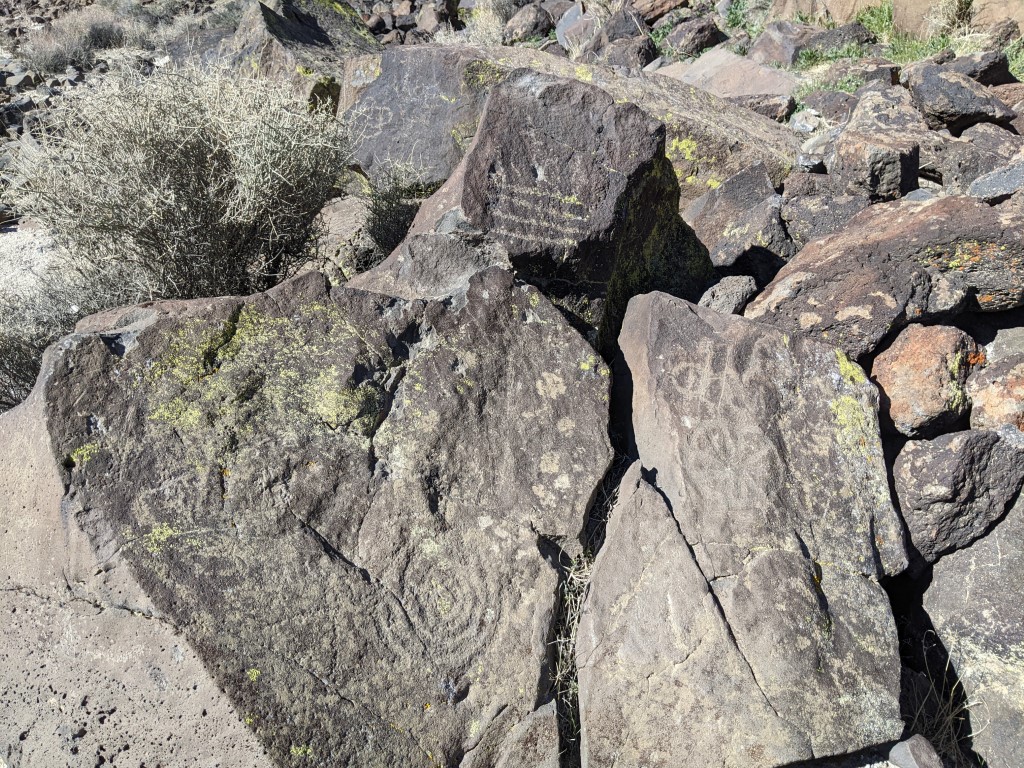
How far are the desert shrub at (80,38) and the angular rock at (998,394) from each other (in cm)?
1131

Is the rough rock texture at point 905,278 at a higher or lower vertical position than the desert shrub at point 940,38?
higher

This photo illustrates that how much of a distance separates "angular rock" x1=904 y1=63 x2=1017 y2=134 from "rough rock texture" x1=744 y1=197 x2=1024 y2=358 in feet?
7.62

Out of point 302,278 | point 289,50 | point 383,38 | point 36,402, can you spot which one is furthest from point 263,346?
point 383,38

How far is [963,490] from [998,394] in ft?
1.70

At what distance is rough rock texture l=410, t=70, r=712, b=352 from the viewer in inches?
126

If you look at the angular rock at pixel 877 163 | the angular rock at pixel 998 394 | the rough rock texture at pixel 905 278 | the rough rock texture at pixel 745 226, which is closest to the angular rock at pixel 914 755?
the angular rock at pixel 998 394

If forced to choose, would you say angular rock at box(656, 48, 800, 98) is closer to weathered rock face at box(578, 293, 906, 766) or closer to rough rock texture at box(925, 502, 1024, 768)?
weathered rock face at box(578, 293, 906, 766)

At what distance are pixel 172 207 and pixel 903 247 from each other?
133 inches

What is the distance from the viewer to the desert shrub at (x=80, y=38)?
10.9m

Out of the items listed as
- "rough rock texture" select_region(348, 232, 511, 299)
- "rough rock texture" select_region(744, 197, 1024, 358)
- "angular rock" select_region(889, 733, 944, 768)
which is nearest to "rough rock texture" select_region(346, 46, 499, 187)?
"rough rock texture" select_region(348, 232, 511, 299)

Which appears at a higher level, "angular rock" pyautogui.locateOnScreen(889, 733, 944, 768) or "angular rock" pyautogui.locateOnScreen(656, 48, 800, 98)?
"angular rock" pyautogui.locateOnScreen(656, 48, 800, 98)

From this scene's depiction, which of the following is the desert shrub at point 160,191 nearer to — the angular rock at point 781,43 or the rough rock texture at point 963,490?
the rough rock texture at point 963,490

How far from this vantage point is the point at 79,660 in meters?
2.05

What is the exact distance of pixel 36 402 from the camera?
2.17 m
